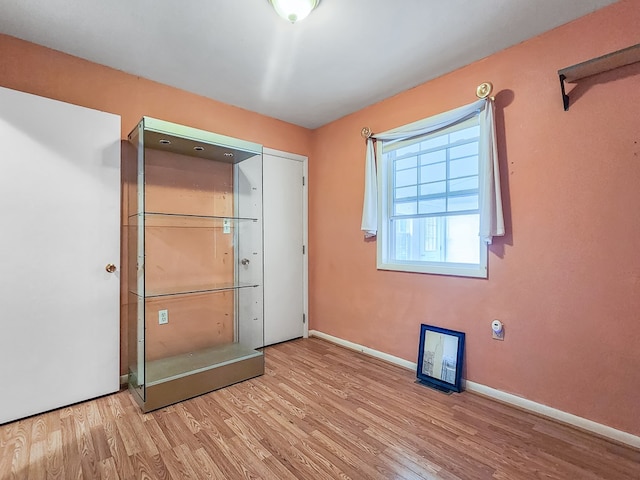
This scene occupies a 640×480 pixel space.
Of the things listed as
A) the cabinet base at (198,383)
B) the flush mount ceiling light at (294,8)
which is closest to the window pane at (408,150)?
the flush mount ceiling light at (294,8)

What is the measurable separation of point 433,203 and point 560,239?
0.99 metres

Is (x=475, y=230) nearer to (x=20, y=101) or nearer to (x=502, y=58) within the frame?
(x=502, y=58)

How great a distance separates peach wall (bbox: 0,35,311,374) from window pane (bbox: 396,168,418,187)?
164cm

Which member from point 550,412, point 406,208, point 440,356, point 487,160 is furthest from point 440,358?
point 487,160

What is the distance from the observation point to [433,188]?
2.78m

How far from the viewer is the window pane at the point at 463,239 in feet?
8.23

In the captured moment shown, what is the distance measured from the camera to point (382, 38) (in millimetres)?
2164

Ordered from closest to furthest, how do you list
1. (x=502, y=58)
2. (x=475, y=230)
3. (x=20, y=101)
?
1. (x=20, y=101)
2. (x=502, y=58)
3. (x=475, y=230)

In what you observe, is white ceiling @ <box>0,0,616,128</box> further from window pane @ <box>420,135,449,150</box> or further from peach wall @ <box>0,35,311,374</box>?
window pane @ <box>420,135,449,150</box>

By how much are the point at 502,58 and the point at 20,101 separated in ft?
11.4

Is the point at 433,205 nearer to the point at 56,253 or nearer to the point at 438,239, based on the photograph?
the point at 438,239

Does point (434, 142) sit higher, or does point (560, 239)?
point (434, 142)

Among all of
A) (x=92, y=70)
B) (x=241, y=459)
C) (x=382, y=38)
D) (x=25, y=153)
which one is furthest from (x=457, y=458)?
(x=92, y=70)

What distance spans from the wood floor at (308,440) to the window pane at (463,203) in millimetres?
1512
